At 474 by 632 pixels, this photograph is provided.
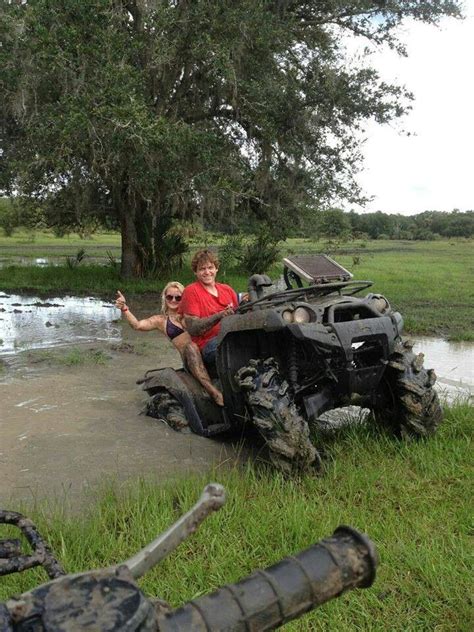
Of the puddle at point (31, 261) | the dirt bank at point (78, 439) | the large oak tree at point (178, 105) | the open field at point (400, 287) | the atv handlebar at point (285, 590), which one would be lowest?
the dirt bank at point (78, 439)

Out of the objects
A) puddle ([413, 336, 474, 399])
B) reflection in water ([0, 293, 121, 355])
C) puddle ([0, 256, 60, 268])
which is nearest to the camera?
puddle ([413, 336, 474, 399])

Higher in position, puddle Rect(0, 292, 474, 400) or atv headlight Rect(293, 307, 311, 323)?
atv headlight Rect(293, 307, 311, 323)

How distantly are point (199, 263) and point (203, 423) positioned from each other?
1442 mm

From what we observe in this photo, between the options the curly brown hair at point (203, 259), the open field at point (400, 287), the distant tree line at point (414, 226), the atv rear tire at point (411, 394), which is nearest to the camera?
the atv rear tire at point (411, 394)

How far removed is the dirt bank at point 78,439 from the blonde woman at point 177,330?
0.49m

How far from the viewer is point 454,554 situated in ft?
11.1

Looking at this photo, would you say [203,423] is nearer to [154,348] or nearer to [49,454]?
[49,454]

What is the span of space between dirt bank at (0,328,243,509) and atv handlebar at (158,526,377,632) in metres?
3.30

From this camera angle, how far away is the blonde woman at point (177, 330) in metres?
5.72

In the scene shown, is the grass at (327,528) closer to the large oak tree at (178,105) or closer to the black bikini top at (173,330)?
the black bikini top at (173,330)

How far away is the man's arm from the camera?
5.38m

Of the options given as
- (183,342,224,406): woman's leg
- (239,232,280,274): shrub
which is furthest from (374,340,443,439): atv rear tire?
(239,232,280,274): shrub

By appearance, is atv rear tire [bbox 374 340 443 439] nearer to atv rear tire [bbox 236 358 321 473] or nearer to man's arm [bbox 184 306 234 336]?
atv rear tire [bbox 236 358 321 473]

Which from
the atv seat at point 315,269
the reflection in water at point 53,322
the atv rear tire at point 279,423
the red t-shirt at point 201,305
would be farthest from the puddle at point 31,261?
the atv rear tire at point 279,423
